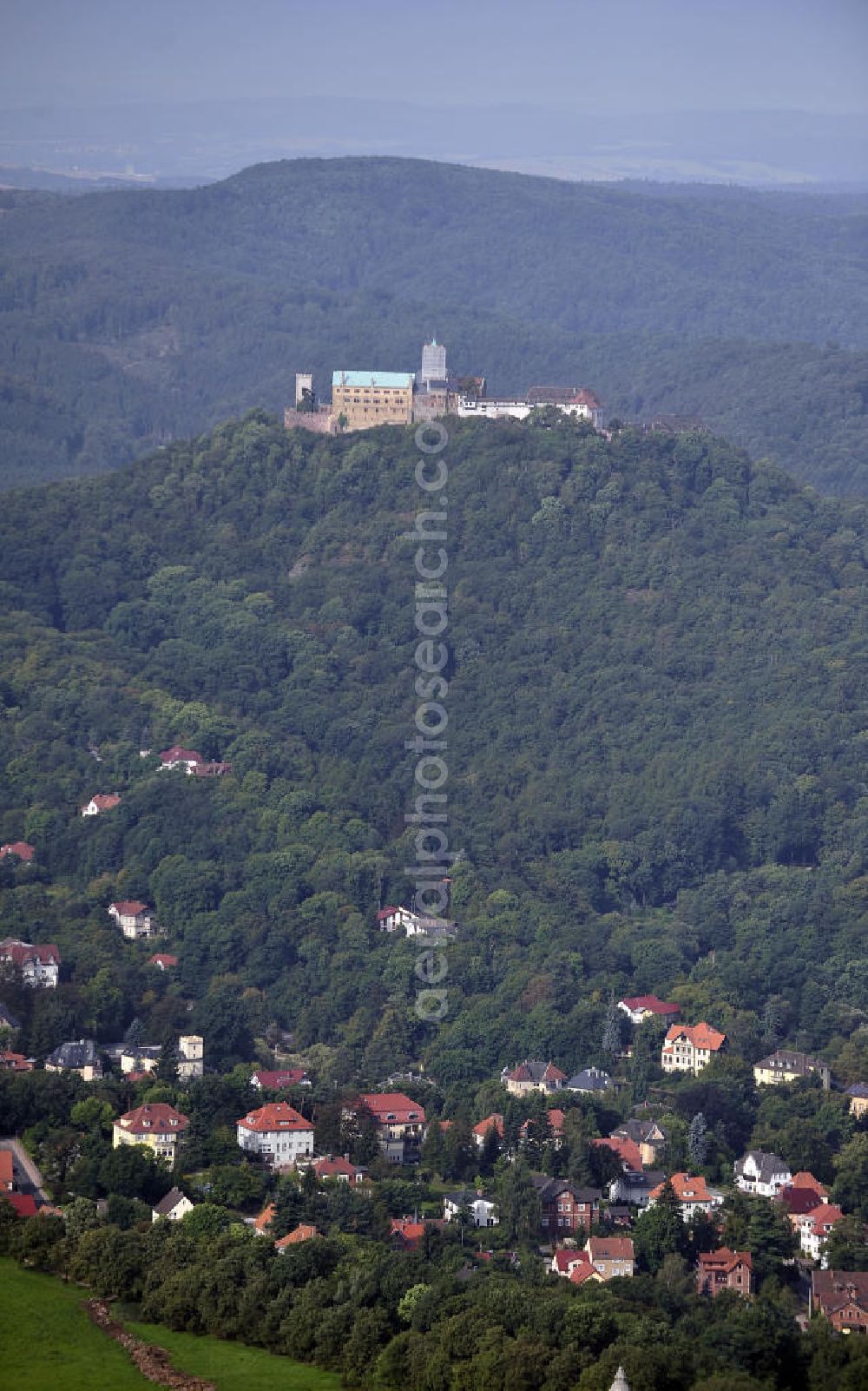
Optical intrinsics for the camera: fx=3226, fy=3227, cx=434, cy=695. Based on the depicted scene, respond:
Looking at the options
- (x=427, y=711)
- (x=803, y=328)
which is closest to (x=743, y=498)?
(x=427, y=711)

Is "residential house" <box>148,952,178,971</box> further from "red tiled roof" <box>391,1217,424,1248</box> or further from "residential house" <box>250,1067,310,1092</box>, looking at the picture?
"red tiled roof" <box>391,1217,424,1248</box>

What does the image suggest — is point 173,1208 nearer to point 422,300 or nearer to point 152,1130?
point 152,1130

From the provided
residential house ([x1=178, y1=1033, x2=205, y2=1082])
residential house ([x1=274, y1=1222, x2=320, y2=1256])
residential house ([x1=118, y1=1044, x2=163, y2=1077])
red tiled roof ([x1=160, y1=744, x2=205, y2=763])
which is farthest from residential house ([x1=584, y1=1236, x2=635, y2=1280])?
red tiled roof ([x1=160, y1=744, x2=205, y2=763])

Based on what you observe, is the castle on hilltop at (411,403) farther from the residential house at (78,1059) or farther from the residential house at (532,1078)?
the residential house at (78,1059)

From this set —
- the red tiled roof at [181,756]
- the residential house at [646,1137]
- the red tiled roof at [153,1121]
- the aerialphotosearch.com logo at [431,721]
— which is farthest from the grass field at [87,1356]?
the red tiled roof at [181,756]

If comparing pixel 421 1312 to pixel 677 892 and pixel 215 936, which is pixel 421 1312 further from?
pixel 677 892
